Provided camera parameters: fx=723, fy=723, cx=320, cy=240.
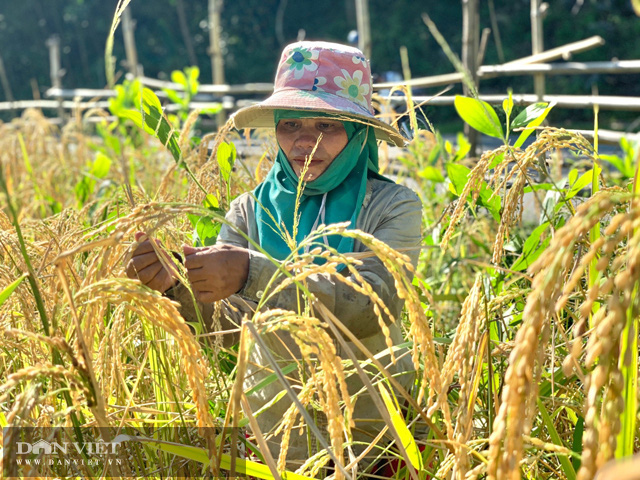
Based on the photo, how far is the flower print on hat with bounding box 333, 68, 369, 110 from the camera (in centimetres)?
129

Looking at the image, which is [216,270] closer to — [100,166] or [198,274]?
[198,274]

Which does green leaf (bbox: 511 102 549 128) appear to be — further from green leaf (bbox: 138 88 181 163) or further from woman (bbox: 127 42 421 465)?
green leaf (bbox: 138 88 181 163)

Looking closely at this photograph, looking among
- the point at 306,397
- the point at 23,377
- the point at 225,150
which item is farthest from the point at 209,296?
the point at 225,150

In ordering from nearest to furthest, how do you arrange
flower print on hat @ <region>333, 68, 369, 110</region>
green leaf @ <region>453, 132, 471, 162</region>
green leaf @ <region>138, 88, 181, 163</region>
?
green leaf @ <region>138, 88, 181, 163</region>
flower print on hat @ <region>333, 68, 369, 110</region>
green leaf @ <region>453, 132, 471, 162</region>

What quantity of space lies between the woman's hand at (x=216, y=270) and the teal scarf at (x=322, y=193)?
0.25 metres

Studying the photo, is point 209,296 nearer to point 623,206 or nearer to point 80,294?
point 80,294

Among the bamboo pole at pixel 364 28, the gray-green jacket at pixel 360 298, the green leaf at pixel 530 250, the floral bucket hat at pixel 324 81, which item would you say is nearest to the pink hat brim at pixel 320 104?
the floral bucket hat at pixel 324 81

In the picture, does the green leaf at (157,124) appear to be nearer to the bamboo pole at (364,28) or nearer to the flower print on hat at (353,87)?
the flower print on hat at (353,87)

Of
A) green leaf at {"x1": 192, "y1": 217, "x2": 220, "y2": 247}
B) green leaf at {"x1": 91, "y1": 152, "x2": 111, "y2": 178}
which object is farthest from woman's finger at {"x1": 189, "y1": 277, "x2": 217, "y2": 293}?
green leaf at {"x1": 91, "y1": 152, "x2": 111, "y2": 178}

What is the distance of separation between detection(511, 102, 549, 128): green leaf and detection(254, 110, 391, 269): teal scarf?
0.26 m

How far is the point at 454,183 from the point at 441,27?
16848 millimetres

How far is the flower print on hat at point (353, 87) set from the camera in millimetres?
1295

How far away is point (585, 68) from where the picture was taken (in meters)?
5.00

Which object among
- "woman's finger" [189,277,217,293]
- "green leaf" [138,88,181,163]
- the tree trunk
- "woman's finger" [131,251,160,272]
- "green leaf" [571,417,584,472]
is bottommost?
"green leaf" [571,417,584,472]
